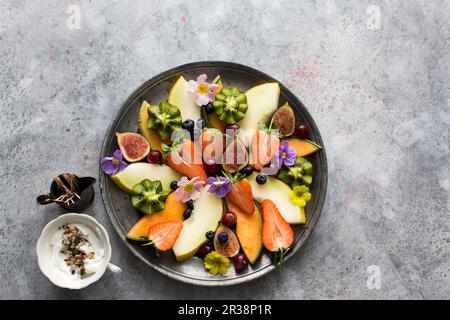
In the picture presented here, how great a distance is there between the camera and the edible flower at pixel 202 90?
2.96m

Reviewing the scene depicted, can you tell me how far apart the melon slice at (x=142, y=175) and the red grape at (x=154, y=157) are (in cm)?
2

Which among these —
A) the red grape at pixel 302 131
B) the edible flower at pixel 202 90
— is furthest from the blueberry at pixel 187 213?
the red grape at pixel 302 131

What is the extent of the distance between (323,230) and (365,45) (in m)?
1.13

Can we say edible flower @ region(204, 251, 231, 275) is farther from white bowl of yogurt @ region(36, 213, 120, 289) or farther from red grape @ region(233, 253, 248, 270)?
white bowl of yogurt @ region(36, 213, 120, 289)

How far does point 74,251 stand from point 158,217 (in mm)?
465

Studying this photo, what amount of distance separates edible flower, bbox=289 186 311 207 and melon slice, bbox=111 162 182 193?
0.63m

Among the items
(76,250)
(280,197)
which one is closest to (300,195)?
(280,197)

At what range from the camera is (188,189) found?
2.88 meters

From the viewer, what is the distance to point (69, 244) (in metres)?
2.88

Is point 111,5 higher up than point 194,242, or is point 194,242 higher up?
point 111,5

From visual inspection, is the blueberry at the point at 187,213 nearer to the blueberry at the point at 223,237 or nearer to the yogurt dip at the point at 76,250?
the blueberry at the point at 223,237

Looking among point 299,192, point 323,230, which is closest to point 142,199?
point 299,192

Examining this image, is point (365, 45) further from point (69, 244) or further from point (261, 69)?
point (69, 244)

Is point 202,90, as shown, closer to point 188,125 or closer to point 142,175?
point 188,125
